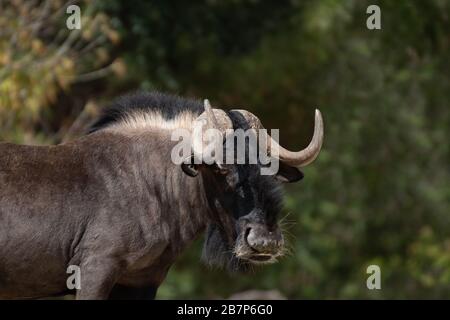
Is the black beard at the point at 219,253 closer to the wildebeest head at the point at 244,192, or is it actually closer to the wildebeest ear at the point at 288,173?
the wildebeest head at the point at 244,192

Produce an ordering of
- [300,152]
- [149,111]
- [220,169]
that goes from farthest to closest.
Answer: [149,111] → [300,152] → [220,169]

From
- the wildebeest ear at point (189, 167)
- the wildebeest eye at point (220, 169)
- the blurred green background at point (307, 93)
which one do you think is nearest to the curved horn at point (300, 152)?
the wildebeest eye at point (220, 169)

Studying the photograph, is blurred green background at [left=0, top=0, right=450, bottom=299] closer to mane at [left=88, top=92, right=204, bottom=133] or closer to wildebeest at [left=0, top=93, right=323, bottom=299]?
mane at [left=88, top=92, right=204, bottom=133]

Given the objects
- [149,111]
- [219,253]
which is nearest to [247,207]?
[219,253]

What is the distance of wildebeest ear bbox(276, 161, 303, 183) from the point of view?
8031 millimetres

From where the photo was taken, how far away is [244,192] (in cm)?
758

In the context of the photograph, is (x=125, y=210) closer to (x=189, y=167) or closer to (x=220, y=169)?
(x=189, y=167)

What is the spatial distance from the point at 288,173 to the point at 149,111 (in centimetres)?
123

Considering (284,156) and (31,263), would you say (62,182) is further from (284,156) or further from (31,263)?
(284,156)

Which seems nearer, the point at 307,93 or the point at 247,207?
the point at 247,207

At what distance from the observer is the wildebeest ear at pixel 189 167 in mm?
7543

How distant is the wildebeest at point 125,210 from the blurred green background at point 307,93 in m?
4.75

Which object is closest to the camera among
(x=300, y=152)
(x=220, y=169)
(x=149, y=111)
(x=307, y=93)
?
(x=220, y=169)
